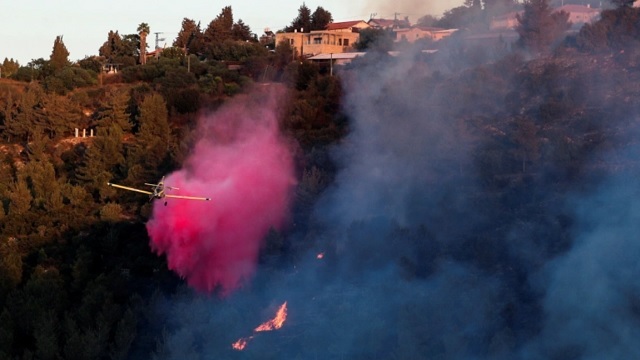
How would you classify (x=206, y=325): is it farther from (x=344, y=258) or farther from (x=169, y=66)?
(x=169, y=66)

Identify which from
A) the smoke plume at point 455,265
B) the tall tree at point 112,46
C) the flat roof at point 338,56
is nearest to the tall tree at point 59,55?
the tall tree at point 112,46

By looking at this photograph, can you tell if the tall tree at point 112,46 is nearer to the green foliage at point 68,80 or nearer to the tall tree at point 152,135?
the green foliage at point 68,80

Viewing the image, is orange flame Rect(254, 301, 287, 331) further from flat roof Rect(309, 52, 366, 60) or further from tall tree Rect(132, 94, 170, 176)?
flat roof Rect(309, 52, 366, 60)

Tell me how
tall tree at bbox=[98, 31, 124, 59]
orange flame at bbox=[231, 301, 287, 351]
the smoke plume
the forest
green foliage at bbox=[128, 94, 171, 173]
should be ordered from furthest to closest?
tall tree at bbox=[98, 31, 124, 59]
green foliage at bbox=[128, 94, 171, 173]
orange flame at bbox=[231, 301, 287, 351]
the forest
the smoke plume

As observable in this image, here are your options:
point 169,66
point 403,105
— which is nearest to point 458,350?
point 403,105

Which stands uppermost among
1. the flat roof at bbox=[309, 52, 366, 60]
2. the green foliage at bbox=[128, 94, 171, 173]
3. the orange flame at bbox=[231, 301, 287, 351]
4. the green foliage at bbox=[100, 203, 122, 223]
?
the flat roof at bbox=[309, 52, 366, 60]

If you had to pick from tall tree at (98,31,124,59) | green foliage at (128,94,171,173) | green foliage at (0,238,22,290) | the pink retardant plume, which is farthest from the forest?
tall tree at (98,31,124,59)

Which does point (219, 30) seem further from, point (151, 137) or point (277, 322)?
point (277, 322)
